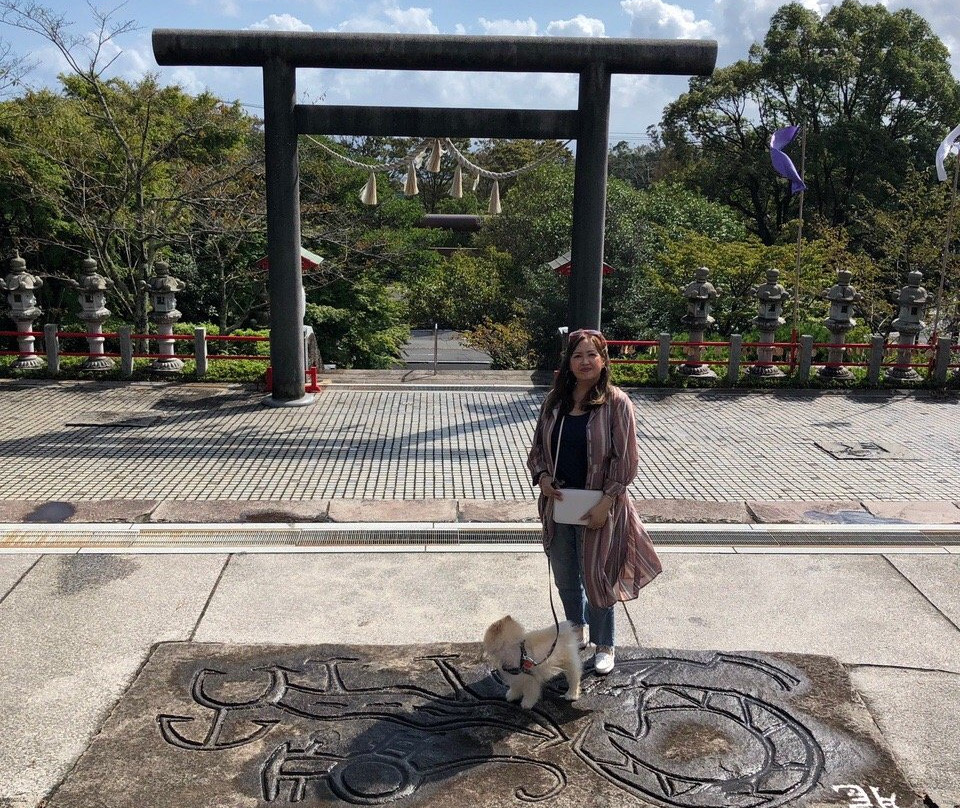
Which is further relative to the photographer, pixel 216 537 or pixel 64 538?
pixel 216 537

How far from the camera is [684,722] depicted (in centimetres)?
439

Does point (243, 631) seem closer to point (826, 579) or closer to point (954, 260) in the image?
point (826, 579)

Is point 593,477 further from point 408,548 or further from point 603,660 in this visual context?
point 408,548

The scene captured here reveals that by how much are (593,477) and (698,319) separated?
10.3 metres

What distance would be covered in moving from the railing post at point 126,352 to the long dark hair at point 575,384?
32.9 ft

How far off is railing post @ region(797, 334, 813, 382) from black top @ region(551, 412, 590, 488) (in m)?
9.85

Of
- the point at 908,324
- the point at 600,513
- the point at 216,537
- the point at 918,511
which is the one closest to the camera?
the point at 600,513

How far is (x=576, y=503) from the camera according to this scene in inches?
179

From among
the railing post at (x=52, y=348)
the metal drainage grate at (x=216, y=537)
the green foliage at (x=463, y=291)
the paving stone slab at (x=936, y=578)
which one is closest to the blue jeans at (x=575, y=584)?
the paving stone slab at (x=936, y=578)

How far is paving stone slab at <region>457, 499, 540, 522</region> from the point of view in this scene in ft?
25.0

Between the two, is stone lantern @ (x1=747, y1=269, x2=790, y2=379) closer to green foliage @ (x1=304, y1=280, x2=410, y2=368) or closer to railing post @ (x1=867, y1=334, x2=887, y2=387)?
railing post @ (x1=867, y1=334, x2=887, y2=387)

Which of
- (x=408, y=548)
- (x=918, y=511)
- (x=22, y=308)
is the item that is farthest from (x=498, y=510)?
(x=22, y=308)

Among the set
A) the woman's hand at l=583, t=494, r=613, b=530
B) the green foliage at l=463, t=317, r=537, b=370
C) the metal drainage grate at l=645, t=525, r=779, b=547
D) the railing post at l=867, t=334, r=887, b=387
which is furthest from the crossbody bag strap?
the green foliage at l=463, t=317, r=537, b=370

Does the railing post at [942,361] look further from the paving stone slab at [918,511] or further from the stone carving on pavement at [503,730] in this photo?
the stone carving on pavement at [503,730]
